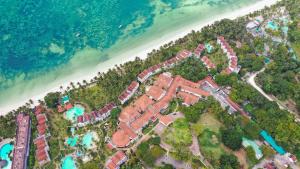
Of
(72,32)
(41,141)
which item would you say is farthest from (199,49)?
(41,141)

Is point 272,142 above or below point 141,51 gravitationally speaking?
below

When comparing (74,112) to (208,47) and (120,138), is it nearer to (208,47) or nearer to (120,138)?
(120,138)

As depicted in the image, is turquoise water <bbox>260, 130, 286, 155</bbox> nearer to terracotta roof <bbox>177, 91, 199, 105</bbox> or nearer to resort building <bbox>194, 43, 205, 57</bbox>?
terracotta roof <bbox>177, 91, 199, 105</bbox>

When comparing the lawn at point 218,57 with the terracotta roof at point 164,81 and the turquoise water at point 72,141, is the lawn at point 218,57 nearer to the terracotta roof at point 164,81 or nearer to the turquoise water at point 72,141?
the terracotta roof at point 164,81

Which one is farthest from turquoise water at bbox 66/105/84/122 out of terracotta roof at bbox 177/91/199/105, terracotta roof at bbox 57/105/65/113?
terracotta roof at bbox 177/91/199/105

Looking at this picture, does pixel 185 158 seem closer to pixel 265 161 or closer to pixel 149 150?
pixel 149 150

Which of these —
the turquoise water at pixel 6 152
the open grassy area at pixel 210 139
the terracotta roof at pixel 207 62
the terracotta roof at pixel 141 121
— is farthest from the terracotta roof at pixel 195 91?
the turquoise water at pixel 6 152

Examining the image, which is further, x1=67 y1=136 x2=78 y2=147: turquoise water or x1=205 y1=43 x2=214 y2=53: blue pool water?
x1=205 y1=43 x2=214 y2=53: blue pool water
